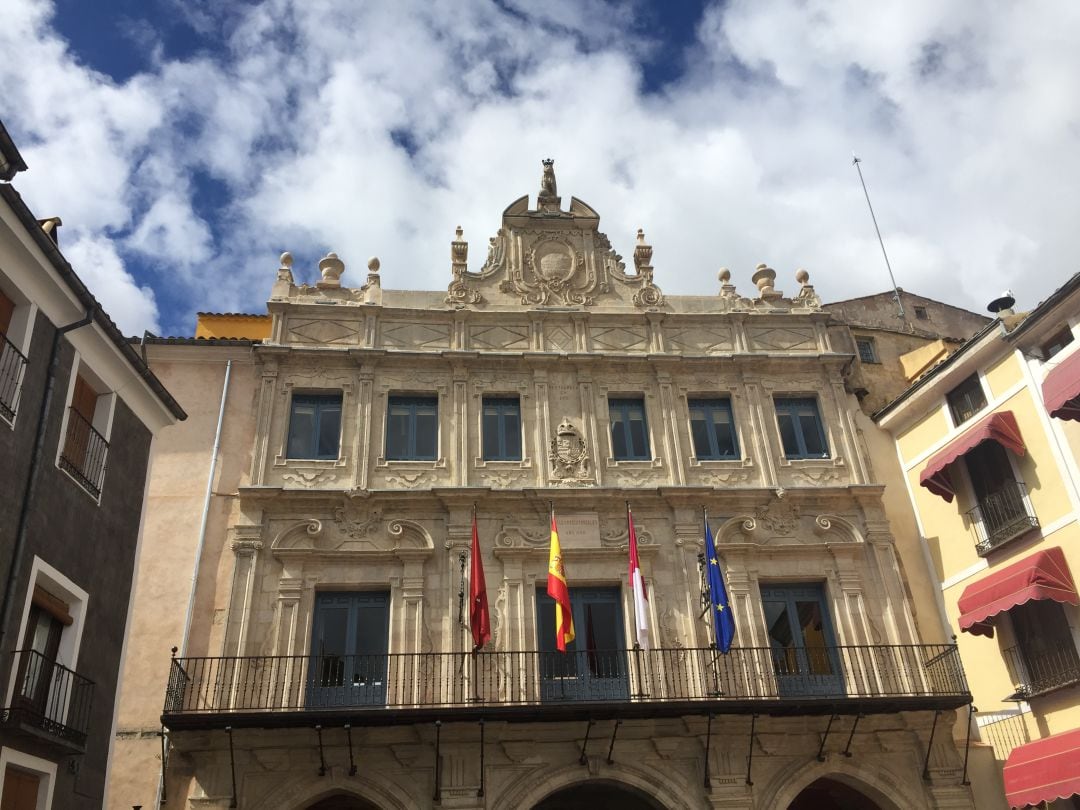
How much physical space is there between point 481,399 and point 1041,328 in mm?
10115

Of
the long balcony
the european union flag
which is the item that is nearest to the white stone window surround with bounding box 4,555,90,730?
the long balcony

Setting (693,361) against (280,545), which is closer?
(280,545)

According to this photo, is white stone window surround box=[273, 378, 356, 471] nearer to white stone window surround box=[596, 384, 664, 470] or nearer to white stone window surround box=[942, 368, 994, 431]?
white stone window surround box=[596, 384, 664, 470]

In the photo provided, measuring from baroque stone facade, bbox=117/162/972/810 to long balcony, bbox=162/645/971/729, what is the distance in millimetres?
53

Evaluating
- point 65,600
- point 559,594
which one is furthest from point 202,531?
point 559,594

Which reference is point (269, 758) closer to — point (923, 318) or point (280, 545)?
point (280, 545)

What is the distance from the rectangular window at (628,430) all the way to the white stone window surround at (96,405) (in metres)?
9.00

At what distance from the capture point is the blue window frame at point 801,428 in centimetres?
1798

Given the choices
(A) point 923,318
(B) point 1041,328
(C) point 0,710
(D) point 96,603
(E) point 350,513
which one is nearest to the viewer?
(C) point 0,710

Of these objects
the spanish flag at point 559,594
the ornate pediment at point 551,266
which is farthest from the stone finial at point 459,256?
the spanish flag at point 559,594

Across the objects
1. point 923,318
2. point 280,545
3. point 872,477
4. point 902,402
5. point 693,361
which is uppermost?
point 923,318

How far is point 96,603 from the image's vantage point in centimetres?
1182

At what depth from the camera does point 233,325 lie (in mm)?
19641

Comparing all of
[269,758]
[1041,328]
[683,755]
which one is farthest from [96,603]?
[1041,328]
